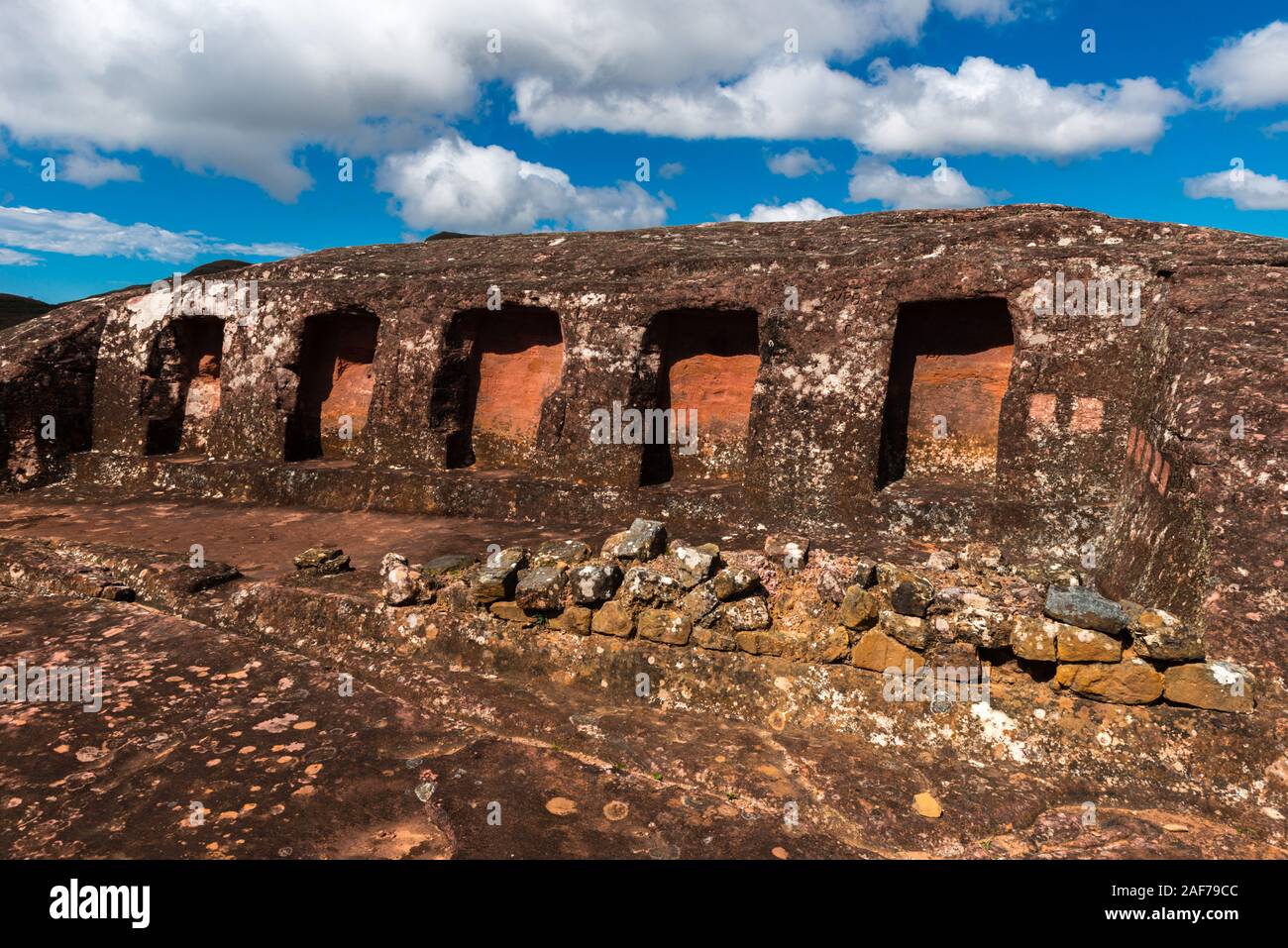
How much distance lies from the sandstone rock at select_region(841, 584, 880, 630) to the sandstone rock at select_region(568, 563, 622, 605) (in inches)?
58.7

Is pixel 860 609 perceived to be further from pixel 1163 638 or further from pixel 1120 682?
pixel 1163 638

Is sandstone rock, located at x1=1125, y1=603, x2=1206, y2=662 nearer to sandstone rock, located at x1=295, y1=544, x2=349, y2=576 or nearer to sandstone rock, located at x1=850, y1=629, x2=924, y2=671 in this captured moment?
sandstone rock, located at x1=850, y1=629, x2=924, y2=671

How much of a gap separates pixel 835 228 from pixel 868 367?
3.17 metres

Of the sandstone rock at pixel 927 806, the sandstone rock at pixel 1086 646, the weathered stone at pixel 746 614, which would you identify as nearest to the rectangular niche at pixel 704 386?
the weathered stone at pixel 746 614

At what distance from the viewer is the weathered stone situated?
15.8 ft

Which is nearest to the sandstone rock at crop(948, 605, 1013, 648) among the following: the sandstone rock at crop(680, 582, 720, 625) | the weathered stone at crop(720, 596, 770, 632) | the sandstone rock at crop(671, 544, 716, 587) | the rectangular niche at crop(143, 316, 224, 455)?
the weathered stone at crop(720, 596, 770, 632)

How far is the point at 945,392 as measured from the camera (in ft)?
24.9

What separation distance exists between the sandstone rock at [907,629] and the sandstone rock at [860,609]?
66 mm

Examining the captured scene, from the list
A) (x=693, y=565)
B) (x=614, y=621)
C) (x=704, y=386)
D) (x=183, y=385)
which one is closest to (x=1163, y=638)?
(x=693, y=565)

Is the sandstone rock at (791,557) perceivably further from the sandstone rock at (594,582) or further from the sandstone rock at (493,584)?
the sandstone rock at (493,584)

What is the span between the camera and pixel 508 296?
905 centimetres
